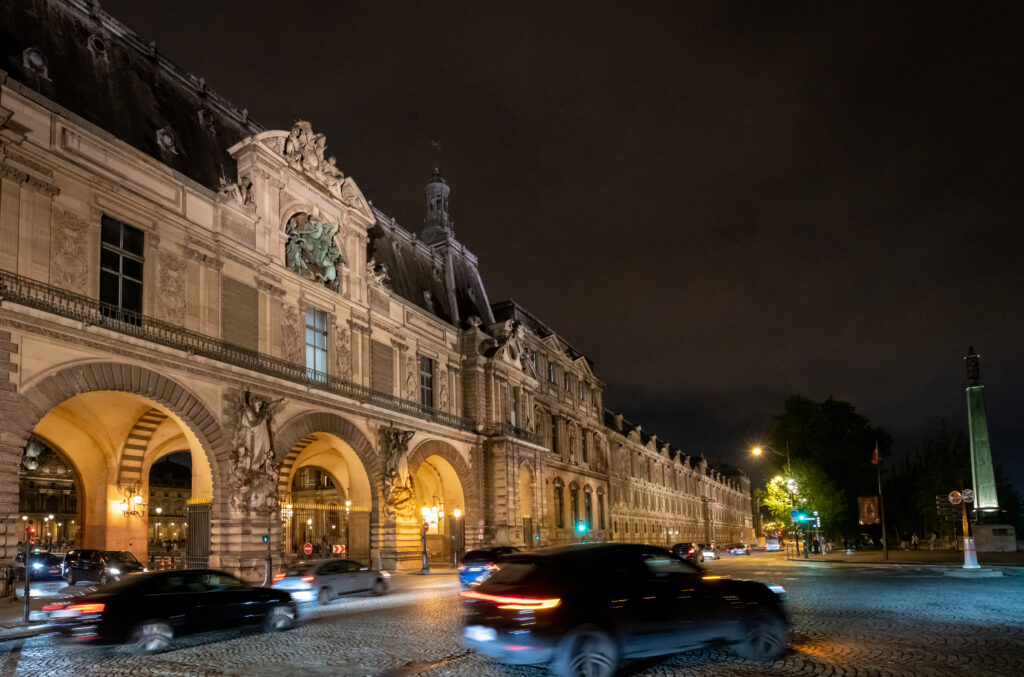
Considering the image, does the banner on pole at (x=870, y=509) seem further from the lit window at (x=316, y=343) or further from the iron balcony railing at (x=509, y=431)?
the lit window at (x=316, y=343)

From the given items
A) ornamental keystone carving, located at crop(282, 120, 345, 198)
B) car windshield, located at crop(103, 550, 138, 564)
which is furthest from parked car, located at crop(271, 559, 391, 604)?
ornamental keystone carving, located at crop(282, 120, 345, 198)

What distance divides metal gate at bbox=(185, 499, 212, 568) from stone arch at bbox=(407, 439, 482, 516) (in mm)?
11987

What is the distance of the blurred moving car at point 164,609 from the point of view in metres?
12.1

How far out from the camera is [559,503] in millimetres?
55344

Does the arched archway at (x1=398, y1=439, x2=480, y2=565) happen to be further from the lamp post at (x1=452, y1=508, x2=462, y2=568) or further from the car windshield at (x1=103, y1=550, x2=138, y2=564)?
the car windshield at (x1=103, y1=550, x2=138, y2=564)

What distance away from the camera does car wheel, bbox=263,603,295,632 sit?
1435 cm

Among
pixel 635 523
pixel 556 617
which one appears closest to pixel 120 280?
pixel 556 617

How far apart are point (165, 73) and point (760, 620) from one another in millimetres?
28419

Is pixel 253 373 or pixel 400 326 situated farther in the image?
pixel 400 326

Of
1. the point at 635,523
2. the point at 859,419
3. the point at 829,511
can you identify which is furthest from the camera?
the point at 635,523

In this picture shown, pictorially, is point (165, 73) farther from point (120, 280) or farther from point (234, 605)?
point (234, 605)

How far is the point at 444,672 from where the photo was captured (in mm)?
9672

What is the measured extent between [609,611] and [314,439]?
27.1 meters

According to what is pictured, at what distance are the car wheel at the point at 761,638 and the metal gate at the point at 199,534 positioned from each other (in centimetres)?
2061
